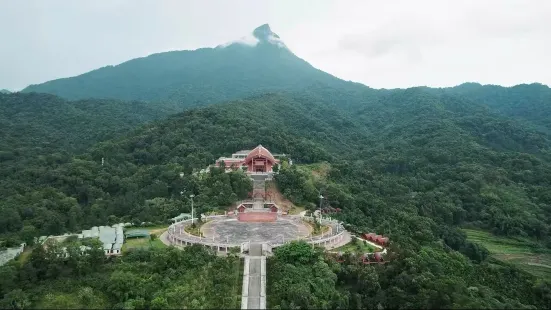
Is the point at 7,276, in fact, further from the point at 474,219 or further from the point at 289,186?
the point at 474,219

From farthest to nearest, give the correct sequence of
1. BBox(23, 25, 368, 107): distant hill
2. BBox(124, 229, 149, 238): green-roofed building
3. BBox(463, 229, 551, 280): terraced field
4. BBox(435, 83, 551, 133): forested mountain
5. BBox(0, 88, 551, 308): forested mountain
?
1. BBox(23, 25, 368, 107): distant hill
2. BBox(435, 83, 551, 133): forested mountain
3. BBox(463, 229, 551, 280): terraced field
4. BBox(124, 229, 149, 238): green-roofed building
5. BBox(0, 88, 551, 308): forested mountain

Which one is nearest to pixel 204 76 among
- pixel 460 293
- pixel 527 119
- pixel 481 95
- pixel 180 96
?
pixel 180 96

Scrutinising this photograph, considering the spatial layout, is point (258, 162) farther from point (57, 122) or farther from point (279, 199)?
point (57, 122)

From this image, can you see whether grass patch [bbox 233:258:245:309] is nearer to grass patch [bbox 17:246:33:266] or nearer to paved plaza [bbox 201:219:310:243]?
Answer: paved plaza [bbox 201:219:310:243]

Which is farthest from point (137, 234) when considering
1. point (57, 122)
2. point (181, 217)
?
point (57, 122)

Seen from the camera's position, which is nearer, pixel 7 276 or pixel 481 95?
pixel 7 276

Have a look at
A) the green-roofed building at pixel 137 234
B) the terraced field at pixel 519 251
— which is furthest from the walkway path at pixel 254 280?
the terraced field at pixel 519 251

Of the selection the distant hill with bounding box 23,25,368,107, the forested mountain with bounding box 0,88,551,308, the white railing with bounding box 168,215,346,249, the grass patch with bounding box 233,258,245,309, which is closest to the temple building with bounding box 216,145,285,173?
the forested mountain with bounding box 0,88,551,308
